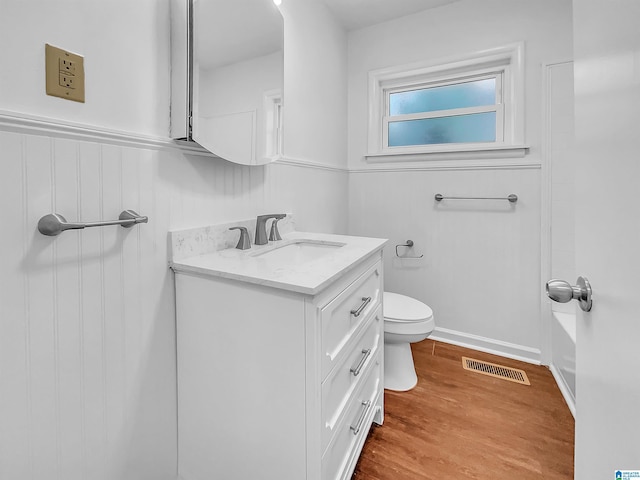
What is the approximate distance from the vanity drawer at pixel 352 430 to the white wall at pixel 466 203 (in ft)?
3.69

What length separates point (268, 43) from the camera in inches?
56.7

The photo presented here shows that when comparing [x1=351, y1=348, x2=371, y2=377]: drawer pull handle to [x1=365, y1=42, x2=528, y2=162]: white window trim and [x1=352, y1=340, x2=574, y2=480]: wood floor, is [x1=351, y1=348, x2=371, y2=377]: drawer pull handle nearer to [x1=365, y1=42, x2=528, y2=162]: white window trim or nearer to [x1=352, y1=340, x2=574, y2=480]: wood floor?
[x1=352, y1=340, x2=574, y2=480]: wood floor

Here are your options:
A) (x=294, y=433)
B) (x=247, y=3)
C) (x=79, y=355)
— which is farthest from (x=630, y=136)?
(x=247, y=3)

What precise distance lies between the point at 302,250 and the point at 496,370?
148cm

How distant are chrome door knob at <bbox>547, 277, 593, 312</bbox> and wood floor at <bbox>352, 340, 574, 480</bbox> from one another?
1.02 meters

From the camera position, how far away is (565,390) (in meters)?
1.70

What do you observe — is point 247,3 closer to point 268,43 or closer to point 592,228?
point 268,43

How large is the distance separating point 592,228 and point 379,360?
112 cm

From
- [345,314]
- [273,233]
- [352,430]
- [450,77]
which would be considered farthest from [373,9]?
[352,430]

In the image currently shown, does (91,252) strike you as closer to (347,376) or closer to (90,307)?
(90,307)

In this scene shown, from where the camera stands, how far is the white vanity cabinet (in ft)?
2.81

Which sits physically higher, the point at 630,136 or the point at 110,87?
the point at 110,87

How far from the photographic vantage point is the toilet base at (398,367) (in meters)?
1.78

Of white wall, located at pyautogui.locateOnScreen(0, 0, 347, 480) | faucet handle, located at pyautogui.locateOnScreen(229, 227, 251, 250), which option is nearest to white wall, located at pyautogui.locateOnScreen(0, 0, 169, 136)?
white wall, located at pyautogui.locateOnScreen(0, 0, 347, 480)
